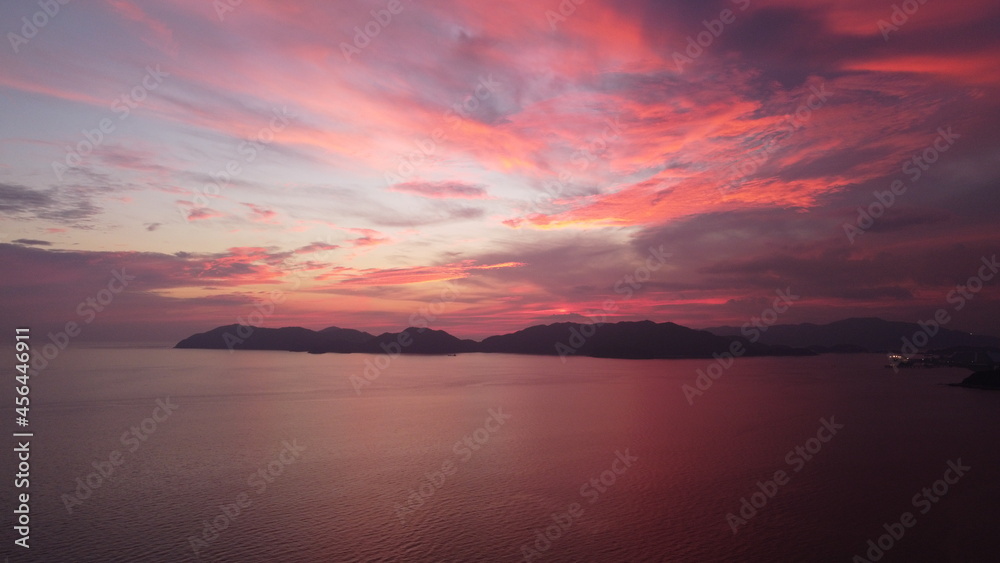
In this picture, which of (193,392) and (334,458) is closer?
(334,458)

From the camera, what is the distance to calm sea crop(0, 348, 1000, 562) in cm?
2639

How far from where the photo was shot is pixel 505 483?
3675cm

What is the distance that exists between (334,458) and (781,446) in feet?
135

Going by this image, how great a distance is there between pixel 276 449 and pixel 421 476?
16.3m

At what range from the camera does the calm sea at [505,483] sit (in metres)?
Answer: 26.4

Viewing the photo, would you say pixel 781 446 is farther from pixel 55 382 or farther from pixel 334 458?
pixel 55 382

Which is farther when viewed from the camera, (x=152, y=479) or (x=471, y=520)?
(x=152, y=479)

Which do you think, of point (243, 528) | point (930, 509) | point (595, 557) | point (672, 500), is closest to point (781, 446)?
point (930, 509)

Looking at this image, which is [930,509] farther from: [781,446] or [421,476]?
[421,476]

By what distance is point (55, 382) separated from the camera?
101m

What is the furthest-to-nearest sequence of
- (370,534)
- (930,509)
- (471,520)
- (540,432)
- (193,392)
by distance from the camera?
(193,392)
(540,432)
(930,509)
(471,520)
(370,534)

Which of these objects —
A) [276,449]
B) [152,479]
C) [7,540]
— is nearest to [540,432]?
[276,449]

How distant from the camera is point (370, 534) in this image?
90.1 feet

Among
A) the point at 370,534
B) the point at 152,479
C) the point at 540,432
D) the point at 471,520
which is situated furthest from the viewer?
the point at 540,432
